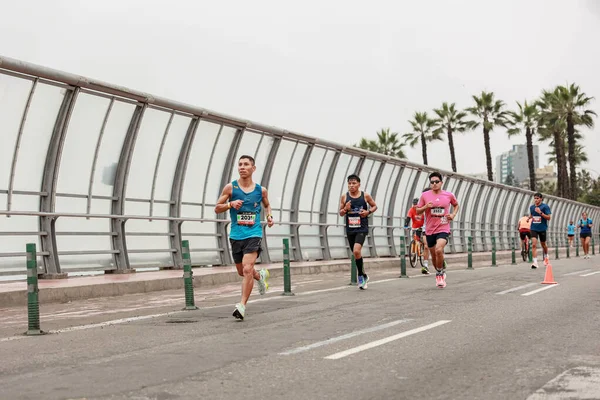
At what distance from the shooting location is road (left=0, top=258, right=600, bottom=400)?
17.2 feet

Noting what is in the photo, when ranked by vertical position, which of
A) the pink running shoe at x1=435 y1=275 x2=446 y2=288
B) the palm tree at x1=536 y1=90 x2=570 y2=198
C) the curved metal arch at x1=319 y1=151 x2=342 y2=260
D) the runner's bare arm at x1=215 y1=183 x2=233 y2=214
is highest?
the palm tree at x1=536 y1=90 x2=570 y2=198

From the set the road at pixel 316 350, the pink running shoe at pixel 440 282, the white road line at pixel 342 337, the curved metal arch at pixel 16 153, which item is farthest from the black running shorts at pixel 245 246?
the curved metal arch at pixel 16 153

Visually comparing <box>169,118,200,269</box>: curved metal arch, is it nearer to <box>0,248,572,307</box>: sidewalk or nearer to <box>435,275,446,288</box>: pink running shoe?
<box>0,248,572,307</box>: sidewalk

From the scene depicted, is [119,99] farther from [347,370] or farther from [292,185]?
[347,370]

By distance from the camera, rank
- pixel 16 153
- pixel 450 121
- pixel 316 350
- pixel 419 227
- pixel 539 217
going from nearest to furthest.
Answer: pixel 316 350 → pixel 16 153 → pixel 419 227 → pixel 539 217 → pixel 450 121

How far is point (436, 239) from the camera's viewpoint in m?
14.6

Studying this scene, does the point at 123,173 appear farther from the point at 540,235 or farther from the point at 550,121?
the point at 550,121

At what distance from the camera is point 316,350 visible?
6.77 metres

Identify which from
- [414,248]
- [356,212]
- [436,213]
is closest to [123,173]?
[356,212]

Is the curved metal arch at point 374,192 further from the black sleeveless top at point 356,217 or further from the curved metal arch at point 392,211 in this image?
the black sleeveless top at point 356,217

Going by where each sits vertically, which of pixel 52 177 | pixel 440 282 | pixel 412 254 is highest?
pixel 52 177

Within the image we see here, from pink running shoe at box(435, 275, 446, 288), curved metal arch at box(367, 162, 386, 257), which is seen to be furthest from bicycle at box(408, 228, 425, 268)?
pink running shoe at box(435, 275, 446, 288)

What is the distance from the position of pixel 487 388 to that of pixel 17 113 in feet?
33.3

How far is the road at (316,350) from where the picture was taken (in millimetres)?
5242
